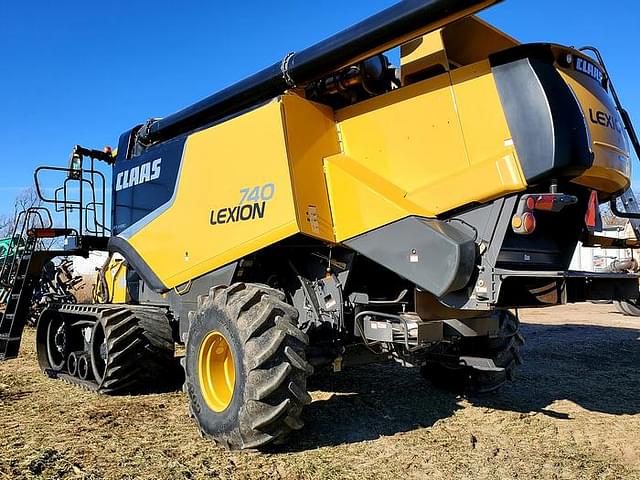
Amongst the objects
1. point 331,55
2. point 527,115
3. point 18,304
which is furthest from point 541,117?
point 18,304

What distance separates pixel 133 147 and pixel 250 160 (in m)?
2.66

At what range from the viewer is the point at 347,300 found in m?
5.14

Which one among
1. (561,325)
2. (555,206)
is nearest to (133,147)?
(555,206)

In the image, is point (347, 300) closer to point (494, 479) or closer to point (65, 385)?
point (494, 479)

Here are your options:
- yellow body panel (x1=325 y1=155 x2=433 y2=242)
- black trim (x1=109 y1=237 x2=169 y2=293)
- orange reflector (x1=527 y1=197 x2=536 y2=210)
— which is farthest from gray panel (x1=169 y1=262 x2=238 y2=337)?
orange reflector (x1=527 y1=197 x2=536 y2=210)

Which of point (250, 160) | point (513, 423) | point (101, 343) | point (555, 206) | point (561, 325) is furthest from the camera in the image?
point (561, 325)

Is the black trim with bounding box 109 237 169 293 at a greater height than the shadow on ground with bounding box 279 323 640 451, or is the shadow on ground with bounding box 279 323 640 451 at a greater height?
the black trim with bounding box 109 237 169 293

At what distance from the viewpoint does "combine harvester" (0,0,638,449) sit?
4176 mm

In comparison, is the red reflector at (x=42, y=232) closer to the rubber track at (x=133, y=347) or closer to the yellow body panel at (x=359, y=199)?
the rubber track at (x=133, y=347)

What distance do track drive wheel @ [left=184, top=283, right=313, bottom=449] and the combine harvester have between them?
0.01 metres

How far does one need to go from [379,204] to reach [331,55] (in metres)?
1.20

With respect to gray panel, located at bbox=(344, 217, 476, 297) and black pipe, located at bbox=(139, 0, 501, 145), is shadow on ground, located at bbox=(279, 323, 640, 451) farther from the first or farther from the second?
black pipe, located at bbox=(139, 0, 501, 145)

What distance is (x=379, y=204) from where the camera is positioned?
4617 millimetres

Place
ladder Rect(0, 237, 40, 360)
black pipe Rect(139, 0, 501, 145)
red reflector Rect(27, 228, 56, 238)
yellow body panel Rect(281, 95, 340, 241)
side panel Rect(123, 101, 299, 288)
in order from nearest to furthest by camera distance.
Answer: black pipe Rect(139, 0, 501, 145) < yellow body panel Rect(281, 95, 340, 241) < side panel Rect(123, 101, 299, 288) < ladder Rect(0, 237, 40, 360) < red reflector Rect(27, 228, 56, 238)
